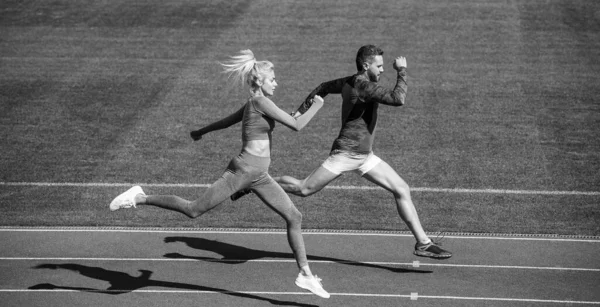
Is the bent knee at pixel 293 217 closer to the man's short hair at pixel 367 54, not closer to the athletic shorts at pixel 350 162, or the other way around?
the athletic shorts at pixel 350 162

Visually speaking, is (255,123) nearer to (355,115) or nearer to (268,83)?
(268,83)

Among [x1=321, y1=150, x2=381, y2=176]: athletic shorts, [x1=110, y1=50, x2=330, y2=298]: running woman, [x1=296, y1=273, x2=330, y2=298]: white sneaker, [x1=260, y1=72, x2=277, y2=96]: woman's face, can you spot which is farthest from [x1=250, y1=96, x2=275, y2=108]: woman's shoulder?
[x1=296, y1=273, x2=330, y2=298]: white sneaker

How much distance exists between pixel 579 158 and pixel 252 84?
7.60 m

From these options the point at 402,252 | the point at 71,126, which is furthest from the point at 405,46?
the point at 402,252

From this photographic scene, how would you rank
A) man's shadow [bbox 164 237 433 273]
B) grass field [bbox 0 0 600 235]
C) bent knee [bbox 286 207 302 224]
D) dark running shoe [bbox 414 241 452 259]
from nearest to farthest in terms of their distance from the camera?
bent knee [bbox 286 207 302 224] → dark running shoe [bbox 414 241 452 259] → man's shadow [bbox 164 237 433 273] → grass field [bbox 0 0 600 235]

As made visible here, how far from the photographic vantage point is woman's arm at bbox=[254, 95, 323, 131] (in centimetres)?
880

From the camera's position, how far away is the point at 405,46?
20.5 meters

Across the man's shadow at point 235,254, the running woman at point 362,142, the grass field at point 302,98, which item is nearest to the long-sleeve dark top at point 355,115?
the running woman at point 362,142

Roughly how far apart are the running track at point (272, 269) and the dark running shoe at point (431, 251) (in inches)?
12.7

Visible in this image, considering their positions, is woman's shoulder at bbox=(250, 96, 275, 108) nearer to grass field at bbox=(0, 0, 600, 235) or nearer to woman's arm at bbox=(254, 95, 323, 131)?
woman's arm at bbox=(254, 95, 323, 131)

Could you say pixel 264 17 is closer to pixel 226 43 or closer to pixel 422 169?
pixel 226 43

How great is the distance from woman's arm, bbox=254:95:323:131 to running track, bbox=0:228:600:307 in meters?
1.99

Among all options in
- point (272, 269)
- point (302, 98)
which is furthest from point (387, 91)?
point (302, 98)

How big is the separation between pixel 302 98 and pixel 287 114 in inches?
351
